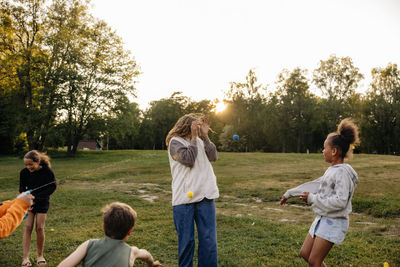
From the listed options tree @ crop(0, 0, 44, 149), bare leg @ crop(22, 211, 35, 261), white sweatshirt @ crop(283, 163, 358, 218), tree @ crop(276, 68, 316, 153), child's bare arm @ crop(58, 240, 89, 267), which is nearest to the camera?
child's bare arm @ crop(58, 240, 89, 267)

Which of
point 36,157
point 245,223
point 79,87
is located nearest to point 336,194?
point 36,157

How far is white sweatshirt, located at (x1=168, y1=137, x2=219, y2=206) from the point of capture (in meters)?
3.41

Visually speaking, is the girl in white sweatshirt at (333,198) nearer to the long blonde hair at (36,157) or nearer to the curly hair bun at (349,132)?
Result: the curly hair bun at (349,132)

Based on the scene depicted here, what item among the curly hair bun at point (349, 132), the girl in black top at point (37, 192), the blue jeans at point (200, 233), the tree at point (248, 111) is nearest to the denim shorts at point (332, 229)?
the curly hair bun at point (349, 132)

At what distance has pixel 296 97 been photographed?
45281 mm

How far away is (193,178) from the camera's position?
135 inches

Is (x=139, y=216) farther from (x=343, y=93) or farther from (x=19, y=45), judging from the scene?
(x=343, y=93)

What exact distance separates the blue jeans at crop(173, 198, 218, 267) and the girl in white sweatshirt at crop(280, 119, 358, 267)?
999 millimetres

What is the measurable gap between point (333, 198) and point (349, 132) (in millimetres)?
729

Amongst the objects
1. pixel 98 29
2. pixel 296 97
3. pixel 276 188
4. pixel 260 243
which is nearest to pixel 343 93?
pixel 296 97

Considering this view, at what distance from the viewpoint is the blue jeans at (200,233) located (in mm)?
3420

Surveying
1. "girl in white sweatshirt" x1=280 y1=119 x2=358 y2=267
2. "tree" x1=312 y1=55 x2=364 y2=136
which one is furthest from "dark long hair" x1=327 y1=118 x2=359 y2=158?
"tree" x1=312 y1=55 x2=364 y2=136

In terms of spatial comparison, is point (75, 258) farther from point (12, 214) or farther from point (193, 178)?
point (193, 178)

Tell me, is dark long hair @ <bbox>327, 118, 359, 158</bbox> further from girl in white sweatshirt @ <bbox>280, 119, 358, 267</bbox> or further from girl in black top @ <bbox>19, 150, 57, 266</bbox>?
girl in black top @ <bbox>19, 150, 57, 266</bbox>
